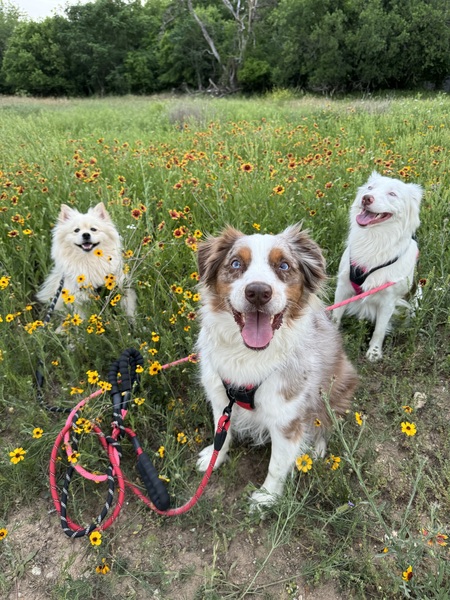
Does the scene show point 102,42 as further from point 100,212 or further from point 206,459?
point 206,459

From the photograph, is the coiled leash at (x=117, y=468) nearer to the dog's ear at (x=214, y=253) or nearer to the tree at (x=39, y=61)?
the dog's ear at (x=214, y=253)

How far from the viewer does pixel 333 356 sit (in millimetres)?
2576

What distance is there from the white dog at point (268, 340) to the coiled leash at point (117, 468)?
0.73 feet

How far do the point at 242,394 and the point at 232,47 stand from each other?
46.1 metres

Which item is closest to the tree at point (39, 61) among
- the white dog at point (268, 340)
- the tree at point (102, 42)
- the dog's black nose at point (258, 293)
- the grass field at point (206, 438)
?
the tree at point (102, 42)

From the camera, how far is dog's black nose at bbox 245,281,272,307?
186 centimetres

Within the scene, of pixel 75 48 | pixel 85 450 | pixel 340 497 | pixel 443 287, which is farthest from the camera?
pixel 75 48

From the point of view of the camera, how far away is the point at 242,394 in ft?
7.07

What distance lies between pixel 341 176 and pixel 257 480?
3605 millimetres

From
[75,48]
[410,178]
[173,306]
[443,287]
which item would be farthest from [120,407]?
[75,48]

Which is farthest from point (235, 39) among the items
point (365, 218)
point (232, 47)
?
point (365, 218)

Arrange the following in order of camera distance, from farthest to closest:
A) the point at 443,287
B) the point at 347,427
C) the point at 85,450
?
the point at 443,287 < the point at 347,427 < the point at 85,450

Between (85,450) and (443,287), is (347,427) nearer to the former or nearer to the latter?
(443,287)

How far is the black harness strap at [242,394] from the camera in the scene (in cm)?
216
